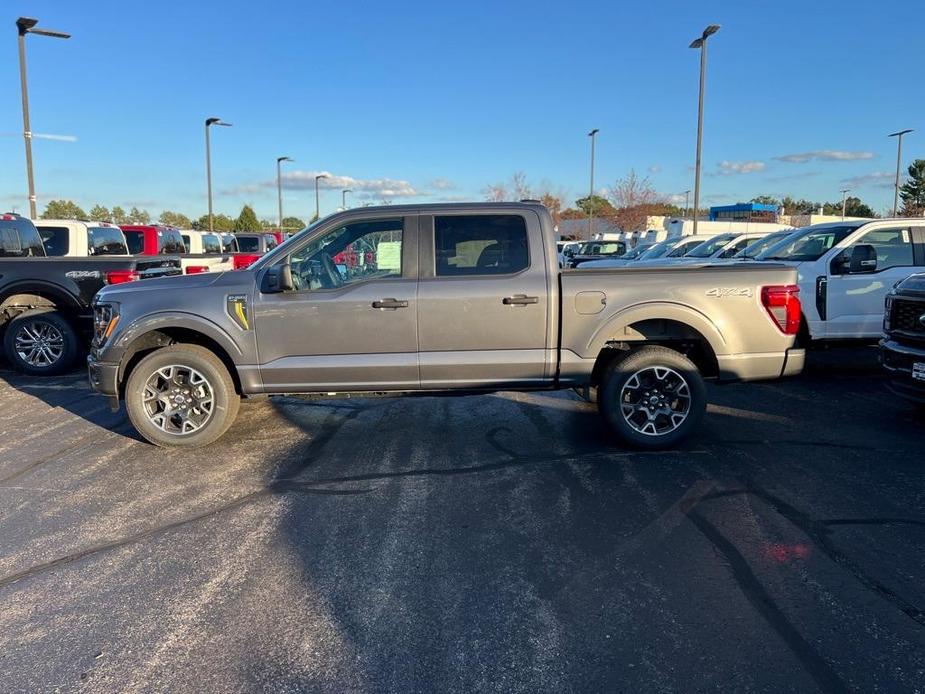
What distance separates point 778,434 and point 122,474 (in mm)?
5572

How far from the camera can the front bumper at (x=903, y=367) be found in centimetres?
568

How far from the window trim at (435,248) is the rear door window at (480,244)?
1 cm

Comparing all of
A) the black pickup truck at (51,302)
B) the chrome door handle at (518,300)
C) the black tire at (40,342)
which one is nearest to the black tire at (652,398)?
the chrome door handle at (518,300)

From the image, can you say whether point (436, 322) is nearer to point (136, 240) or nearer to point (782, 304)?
Result: point (782, 304)

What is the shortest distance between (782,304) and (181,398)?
16.7 ft

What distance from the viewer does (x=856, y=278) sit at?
8117mm

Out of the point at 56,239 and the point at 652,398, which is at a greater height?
the point at 56,239

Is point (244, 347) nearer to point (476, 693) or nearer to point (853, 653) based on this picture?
point (476, 693)

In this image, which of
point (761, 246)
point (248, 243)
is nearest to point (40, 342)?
point (761, 246)

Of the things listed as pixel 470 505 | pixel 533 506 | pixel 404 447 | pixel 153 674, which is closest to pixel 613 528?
pixel 533 506

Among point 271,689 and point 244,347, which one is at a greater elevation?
point 244,347

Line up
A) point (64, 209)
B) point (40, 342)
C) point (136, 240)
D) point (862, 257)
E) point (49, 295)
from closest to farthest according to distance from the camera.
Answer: point (862, 257), point (49, 295), point (40, 342), point (136, 240), point (64, 209)

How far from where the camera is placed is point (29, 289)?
27.8ft

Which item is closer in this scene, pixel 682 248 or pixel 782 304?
pixel 782 304
